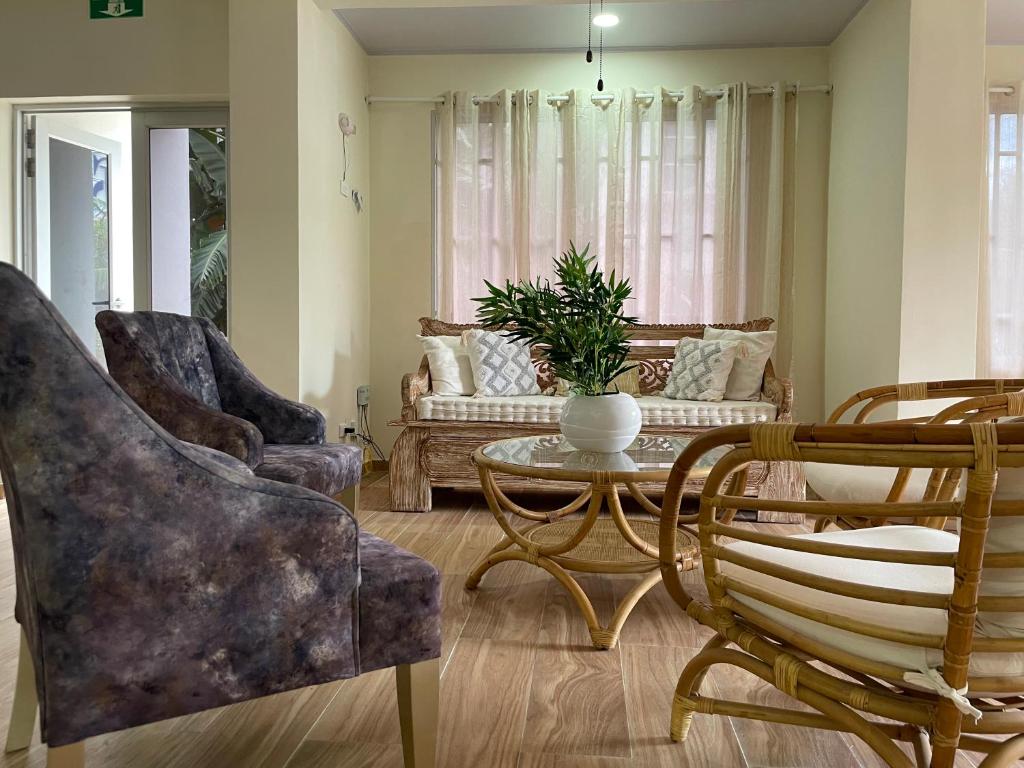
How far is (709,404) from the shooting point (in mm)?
3961

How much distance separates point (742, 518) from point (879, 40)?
246 centimetres

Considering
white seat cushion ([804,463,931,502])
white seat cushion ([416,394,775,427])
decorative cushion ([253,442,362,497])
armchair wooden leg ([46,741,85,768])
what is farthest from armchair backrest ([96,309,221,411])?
white seat cushion ([804,463,931,502])

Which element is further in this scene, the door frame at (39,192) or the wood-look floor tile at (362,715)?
the door frame at (39,192)

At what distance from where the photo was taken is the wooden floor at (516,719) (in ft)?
5.18

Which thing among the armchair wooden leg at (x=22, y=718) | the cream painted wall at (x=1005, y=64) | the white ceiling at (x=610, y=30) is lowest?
the armchair wooden leg at (x=22, y=718)

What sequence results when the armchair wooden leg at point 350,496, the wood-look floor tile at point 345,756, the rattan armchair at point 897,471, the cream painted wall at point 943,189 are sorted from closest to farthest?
the wood-look floor tile at point 345,756, the rattan armchair at point 897,471, the armchair wooden leg at point 350,496, the cream painted wall at point 943,189

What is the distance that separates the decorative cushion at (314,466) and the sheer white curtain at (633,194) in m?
2.47

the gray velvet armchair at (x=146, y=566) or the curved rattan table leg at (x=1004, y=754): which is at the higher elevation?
the gray velvet armchair at (x=146, y=566)

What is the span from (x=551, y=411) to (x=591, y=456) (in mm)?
1441

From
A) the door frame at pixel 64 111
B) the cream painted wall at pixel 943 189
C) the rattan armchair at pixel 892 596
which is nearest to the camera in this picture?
the rattan armchair at pixel 892 596

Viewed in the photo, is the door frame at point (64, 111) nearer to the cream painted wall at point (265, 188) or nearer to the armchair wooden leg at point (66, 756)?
the cream painted wall at point (265, 188)

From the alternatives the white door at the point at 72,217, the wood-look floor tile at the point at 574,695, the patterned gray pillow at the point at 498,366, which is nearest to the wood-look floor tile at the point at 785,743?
the wood-look floor tile at the point at 574,695

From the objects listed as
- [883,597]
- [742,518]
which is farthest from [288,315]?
[883,597]

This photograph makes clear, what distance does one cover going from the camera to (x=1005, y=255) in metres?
4.72
